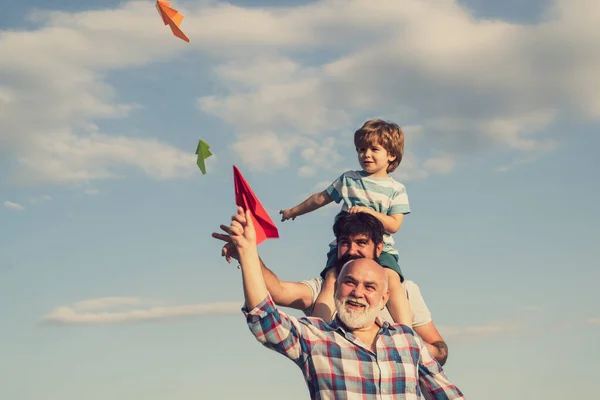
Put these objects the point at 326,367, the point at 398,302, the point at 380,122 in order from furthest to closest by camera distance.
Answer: the point at 380,122, the point at 398,302, the point at 326,367

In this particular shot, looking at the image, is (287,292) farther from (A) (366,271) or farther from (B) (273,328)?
(B) (273,328)

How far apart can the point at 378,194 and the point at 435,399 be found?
3.93 metres

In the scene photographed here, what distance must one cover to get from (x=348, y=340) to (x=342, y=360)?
0.21m

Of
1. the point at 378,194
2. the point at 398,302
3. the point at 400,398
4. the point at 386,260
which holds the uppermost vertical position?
the point at 378,194

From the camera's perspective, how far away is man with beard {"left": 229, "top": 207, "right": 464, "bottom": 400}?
6.55 m

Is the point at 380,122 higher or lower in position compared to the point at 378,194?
higher

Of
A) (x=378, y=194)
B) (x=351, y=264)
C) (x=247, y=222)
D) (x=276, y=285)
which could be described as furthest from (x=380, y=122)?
(x=247, y=222)

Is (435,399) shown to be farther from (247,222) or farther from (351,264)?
(247,222)

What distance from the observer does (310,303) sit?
11102 millimetres

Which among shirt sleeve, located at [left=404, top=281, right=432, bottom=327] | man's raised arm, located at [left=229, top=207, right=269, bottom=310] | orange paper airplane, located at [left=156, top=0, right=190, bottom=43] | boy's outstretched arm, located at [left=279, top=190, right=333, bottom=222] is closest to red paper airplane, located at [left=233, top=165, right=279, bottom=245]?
man's raised arm, located at [left=229, top=207, right=269, bottom=310]

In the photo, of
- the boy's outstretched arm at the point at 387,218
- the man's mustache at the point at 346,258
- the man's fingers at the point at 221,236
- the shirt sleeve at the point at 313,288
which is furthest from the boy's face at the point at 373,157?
the man's fingers at the point at 221,236

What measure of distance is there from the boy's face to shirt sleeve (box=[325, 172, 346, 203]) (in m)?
0.40

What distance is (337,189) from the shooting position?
11.2m

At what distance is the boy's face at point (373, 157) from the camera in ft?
35.5
